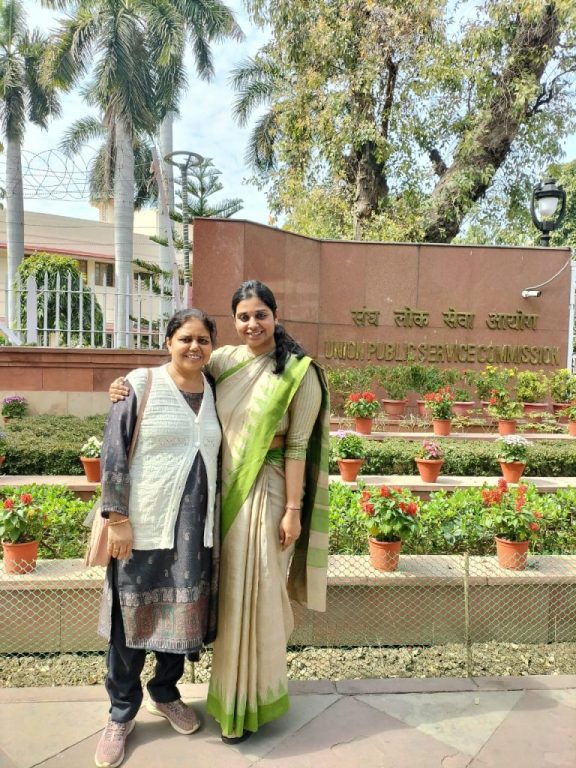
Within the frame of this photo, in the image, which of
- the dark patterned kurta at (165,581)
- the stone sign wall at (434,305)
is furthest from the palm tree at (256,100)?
the dark patterned kurta at (165,581)

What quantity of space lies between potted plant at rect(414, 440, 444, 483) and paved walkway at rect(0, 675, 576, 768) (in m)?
2.49

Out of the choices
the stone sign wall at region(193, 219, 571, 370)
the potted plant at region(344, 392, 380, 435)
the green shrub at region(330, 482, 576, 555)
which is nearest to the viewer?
the green shrub at region(330, 482, 576, 555)

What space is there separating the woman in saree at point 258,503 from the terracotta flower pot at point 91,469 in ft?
9.93

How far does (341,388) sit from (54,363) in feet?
11.3

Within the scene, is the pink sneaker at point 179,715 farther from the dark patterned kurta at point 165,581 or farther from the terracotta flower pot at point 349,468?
the terracotta flower pot at point 349,468

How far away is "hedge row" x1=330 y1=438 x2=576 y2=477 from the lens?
5438 millimetres

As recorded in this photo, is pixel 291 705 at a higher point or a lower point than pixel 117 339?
lower

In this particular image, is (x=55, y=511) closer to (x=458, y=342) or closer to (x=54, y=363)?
(x=54, y=363)

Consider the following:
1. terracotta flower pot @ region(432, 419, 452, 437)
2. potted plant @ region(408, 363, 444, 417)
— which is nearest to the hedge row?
terracotta flower pot @ region(432, 419, 452, 437)

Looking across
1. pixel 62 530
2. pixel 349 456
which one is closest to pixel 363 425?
pixel 349 456

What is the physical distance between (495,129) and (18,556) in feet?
37.1

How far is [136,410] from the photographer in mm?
2035

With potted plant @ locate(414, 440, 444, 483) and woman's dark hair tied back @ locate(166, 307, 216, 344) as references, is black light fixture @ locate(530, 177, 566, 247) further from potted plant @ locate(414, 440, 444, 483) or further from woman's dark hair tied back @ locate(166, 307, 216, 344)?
woman's dark hair tied back @ locate(166, 307, 216, 344)

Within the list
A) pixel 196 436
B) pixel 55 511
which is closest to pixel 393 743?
pixel 196 436
